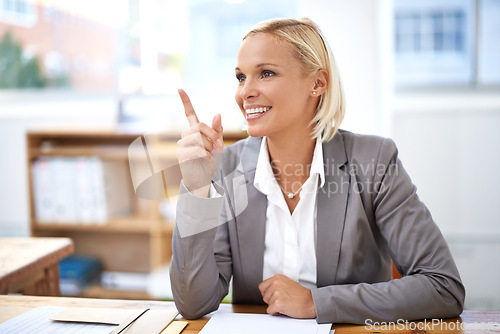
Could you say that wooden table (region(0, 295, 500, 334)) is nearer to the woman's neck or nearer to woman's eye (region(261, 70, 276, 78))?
the woman's neck

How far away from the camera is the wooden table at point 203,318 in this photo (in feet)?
3.35

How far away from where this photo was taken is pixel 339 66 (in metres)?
2.71

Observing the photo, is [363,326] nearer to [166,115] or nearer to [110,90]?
[166,115]

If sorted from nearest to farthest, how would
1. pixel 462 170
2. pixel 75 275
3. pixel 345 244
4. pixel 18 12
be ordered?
pixel 345 244, pixel 462 170, pixel 75 275, pixel 18 12

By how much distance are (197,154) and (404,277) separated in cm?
59

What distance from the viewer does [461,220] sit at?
2951mm

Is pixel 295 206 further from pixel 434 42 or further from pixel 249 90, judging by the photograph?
pixel 434 42

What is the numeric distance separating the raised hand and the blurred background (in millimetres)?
1631

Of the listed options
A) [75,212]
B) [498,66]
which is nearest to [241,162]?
[75,212]

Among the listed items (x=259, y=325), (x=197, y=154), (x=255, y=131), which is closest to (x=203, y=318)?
(x=259, y=325)

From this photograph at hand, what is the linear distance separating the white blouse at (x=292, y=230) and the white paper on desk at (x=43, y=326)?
1.60ft

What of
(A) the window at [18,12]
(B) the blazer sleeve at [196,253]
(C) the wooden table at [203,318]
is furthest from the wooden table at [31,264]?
(A) the window at [18,12]

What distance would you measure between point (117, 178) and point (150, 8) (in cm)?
132

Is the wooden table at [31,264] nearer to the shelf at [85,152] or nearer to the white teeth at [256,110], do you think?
the white teeth at [256,110]
